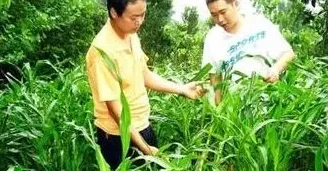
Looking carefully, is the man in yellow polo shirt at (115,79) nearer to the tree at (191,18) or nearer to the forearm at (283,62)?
the forearm at (283,62)

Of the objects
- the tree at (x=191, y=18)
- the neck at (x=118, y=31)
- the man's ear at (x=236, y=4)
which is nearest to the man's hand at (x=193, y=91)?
the man's ear at (x=236, y=4)

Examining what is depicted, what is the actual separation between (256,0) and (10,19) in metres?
4.07

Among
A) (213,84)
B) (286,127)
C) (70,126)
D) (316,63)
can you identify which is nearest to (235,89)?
(213,84)

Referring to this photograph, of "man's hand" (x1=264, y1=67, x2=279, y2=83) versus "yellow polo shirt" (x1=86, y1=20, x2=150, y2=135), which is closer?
"yellow polo shirt" (x1=86, y1=20, x2=150, y2=135)

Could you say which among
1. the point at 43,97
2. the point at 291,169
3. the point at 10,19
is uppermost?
the point at 10,19

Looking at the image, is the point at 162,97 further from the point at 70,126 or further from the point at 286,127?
the point at 286,127

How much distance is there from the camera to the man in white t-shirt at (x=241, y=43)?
349 cm

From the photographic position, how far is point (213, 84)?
11.0ft

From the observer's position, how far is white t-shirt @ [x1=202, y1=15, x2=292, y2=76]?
3504 millimetres

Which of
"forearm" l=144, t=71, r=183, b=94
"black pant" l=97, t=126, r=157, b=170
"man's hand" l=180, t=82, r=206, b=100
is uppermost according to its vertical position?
"forearm" l=144, t=71, r=183, b=94

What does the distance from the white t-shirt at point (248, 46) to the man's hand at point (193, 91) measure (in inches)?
5.4

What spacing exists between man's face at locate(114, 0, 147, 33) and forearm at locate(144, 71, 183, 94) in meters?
0.48

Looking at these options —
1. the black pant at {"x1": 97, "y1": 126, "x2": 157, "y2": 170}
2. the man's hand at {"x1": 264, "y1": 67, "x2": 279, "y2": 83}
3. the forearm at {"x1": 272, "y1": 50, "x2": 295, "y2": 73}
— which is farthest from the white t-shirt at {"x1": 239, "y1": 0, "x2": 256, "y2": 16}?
the black pant at {"x1": 97, "y1": 126, "x2": 157, "y2": 170}

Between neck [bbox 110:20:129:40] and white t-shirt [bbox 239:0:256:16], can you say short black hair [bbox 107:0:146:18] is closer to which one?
neck [bbox 110:20:129:40]
